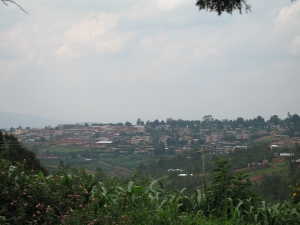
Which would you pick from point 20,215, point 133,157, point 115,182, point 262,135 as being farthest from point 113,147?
point 20,215

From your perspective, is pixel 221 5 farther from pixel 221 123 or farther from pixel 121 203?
pixel 221 123

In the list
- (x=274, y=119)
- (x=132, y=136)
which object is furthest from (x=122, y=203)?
(x=274, y=119)

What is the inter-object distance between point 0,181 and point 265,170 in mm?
10368

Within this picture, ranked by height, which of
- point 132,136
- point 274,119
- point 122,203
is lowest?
point 122,203

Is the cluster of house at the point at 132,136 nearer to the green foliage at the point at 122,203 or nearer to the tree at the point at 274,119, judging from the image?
the tree at the point at 274,119

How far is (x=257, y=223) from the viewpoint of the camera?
5402 mm

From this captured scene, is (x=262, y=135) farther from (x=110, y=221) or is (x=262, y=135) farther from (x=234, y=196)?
(x=110, y=221)

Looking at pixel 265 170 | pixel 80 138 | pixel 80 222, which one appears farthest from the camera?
pixel 80 138

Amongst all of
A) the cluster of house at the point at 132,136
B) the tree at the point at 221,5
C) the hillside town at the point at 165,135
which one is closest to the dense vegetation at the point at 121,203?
the tree at the point at 221,5

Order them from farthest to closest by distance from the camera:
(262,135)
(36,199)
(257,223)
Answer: (262,135)
(257,223)
(36,199)

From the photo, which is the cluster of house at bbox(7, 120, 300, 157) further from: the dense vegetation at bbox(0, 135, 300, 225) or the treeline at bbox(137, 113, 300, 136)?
the dense vegetation at bbox(0, 135, 300, 225)

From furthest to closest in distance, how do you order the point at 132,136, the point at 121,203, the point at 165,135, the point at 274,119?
1. the point at 274,119
2. the point at 165,135
3. the point at 132,136
4. the point at 121,203

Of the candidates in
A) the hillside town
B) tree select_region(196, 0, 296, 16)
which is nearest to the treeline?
the hillside town

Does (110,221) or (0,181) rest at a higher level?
(0,181)
